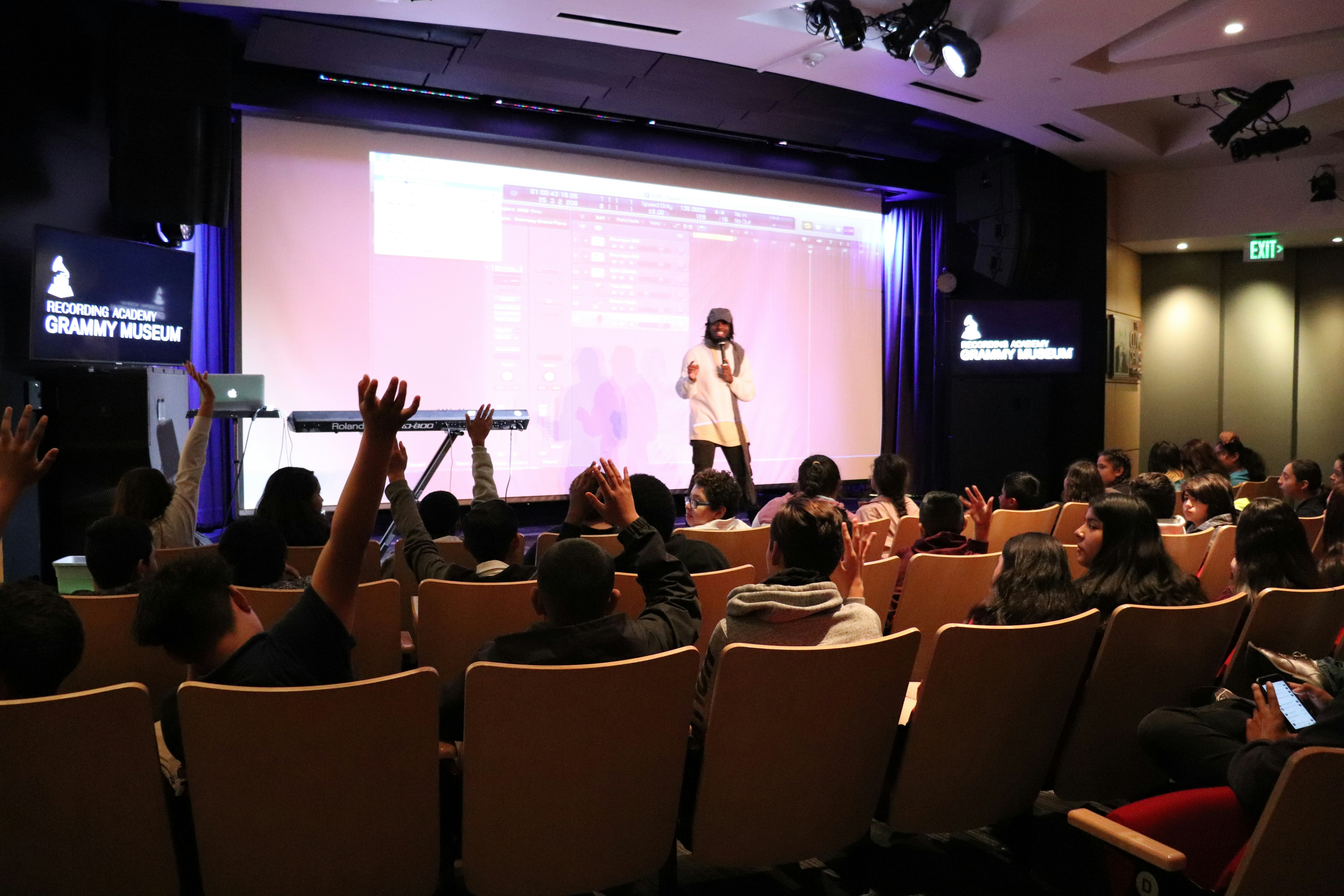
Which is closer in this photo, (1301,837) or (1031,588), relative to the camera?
(1301,837)

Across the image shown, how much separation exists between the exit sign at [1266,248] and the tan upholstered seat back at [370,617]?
33.4 ft

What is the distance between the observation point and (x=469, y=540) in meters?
3.10

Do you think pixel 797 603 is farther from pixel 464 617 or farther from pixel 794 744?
pixel 464 617

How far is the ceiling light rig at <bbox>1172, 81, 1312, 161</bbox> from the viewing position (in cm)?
704

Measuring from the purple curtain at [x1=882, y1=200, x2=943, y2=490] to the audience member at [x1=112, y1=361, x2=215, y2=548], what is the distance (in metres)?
7.59

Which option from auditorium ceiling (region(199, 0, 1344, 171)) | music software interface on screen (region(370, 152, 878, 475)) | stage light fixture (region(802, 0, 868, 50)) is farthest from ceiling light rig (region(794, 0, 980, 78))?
music software interface on screen (region(370, 152, 878, 475))

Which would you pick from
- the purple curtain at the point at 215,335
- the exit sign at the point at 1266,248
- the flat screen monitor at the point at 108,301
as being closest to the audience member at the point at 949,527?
the flat screen monitor at the point at 108,301

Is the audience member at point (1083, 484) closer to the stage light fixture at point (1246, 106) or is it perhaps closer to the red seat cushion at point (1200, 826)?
the red seat cushion at point (1200, 826)

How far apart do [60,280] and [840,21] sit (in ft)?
14.8

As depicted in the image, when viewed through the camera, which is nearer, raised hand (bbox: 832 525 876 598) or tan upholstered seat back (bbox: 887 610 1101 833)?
tan upholstered seat back (bbox: 887 610 1101 833)

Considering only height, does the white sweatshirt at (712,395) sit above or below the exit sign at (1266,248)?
below

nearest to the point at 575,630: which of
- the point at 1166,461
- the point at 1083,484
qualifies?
the point at 1083,484

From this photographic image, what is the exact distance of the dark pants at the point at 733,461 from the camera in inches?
297

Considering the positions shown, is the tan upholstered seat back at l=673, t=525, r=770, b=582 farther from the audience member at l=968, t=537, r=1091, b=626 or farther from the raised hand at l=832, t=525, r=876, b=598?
the audience member at l=968, t=537, r=1091, b=626
